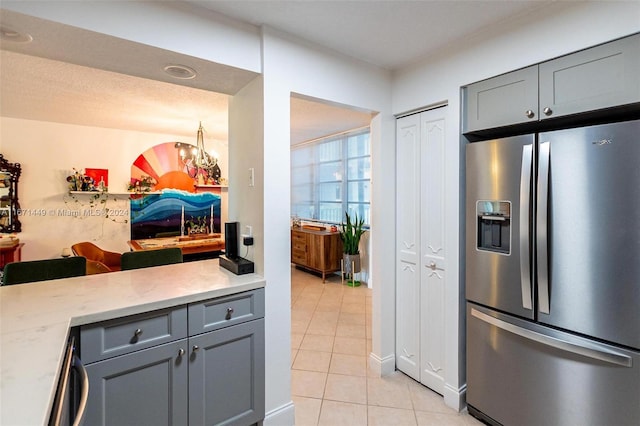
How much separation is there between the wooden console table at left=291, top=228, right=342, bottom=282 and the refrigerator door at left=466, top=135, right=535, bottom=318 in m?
3.15

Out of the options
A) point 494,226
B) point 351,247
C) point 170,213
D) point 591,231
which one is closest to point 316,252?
point 351,247

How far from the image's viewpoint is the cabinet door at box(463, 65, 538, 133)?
1668mm

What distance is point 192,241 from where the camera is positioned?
14.6 ft

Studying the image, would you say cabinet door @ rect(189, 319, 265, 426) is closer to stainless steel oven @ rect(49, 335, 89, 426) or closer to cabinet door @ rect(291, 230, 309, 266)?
stainless steel oven @ rect(49, 335, 89, 426)

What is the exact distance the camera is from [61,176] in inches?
172

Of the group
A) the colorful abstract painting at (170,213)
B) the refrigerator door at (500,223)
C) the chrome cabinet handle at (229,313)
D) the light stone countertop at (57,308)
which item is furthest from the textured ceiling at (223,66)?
the colorful abstract painting at (170,213)

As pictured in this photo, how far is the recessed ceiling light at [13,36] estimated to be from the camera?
135 centimetres

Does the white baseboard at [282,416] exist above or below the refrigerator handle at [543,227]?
Result: below

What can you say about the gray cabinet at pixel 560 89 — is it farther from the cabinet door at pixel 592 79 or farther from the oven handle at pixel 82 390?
the oven handle at pixel 82 390

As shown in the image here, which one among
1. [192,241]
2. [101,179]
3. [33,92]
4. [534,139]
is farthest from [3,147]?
[534,139]

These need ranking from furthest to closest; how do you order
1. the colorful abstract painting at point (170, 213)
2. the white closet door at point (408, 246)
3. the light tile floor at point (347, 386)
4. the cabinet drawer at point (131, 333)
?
1. the colorful abstract painting at point (170, 213)
2. the white closet door at point (408, 246)
3. the light tile floor at point (347, 386)
4. the cabinet drawer at point (131, 333)

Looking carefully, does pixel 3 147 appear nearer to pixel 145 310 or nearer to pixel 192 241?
pixel 192 241

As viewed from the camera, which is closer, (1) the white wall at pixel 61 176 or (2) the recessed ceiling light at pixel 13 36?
(2) the recessed ceiling light at pixel 13 36

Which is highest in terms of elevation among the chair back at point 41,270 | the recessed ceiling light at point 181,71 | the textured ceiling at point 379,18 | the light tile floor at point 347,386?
the textured ceiling at point 379,18
